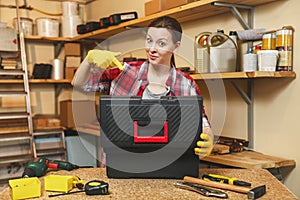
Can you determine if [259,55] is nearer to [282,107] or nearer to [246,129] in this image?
[282,107]

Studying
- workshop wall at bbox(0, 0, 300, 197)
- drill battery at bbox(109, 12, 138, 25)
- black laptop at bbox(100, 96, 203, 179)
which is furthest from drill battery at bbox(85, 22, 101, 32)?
black laptop at bbox(100, 96, 203, 179)

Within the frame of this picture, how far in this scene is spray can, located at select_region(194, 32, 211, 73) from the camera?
2.17 m

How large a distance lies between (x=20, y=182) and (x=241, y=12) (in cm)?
168

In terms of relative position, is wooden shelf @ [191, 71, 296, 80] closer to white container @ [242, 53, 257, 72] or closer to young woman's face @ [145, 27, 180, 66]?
white container @ [242, 53, 257, 72]

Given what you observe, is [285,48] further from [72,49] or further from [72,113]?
[72,49]

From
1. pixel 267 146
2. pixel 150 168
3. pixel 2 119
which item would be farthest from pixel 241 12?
pixel 2 119

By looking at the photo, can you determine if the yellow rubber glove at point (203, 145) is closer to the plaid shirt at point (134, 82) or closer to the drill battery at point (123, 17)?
the plaid shirt at point (134, 82)

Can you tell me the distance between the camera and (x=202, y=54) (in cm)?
221

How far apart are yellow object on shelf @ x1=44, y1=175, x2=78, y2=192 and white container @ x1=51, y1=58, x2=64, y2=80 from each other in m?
2.63

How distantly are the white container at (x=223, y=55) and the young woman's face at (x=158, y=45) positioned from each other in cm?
63

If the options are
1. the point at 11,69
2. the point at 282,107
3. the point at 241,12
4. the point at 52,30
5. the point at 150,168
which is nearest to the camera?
the point at 150,168

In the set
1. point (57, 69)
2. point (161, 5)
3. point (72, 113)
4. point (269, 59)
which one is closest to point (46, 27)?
point (57, 69)

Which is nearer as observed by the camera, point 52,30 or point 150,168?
point 150,168

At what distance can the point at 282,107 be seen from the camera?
200 cm
